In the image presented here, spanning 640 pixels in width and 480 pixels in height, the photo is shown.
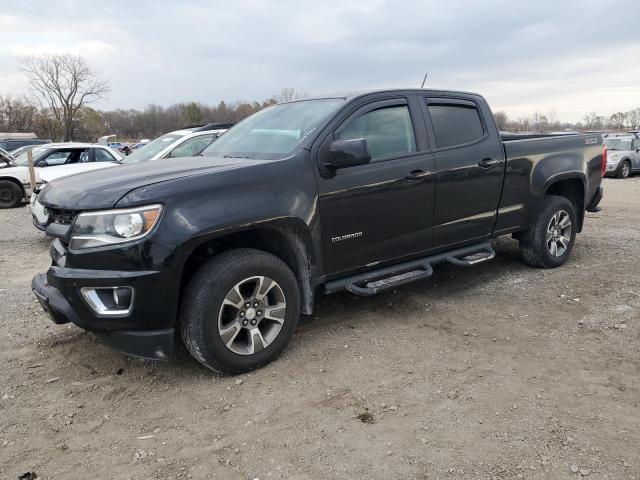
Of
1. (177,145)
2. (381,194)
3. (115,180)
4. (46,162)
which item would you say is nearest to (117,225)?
(115,180)

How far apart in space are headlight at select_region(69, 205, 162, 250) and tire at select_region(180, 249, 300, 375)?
47 cm

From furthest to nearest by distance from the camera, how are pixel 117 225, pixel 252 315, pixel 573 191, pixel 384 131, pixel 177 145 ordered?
pixel 177 145 < pixel 573 191 < pixel 384 131 < pixel 252 315 < pixel 117 225

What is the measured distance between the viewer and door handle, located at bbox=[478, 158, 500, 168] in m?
4.73

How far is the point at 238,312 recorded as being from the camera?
10.9 ft

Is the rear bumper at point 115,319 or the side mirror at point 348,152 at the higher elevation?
the side mirror at point 348,152

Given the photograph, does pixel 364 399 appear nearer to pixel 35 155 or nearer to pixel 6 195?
pixel 35 155

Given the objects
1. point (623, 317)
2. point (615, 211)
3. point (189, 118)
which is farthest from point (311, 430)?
point (189, 118)

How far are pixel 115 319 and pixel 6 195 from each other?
1151cm

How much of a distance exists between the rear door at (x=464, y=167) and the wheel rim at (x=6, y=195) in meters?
11.6

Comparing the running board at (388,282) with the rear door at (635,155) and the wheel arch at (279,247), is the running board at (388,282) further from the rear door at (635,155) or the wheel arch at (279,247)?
the rear door at (635,155)

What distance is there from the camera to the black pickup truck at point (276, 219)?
9.84 feet

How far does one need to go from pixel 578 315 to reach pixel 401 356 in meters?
1.82

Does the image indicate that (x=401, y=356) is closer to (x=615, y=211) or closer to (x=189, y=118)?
(x=615, y=211)

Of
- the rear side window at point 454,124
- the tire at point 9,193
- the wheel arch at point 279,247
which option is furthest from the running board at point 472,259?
the tire at point 9,193
